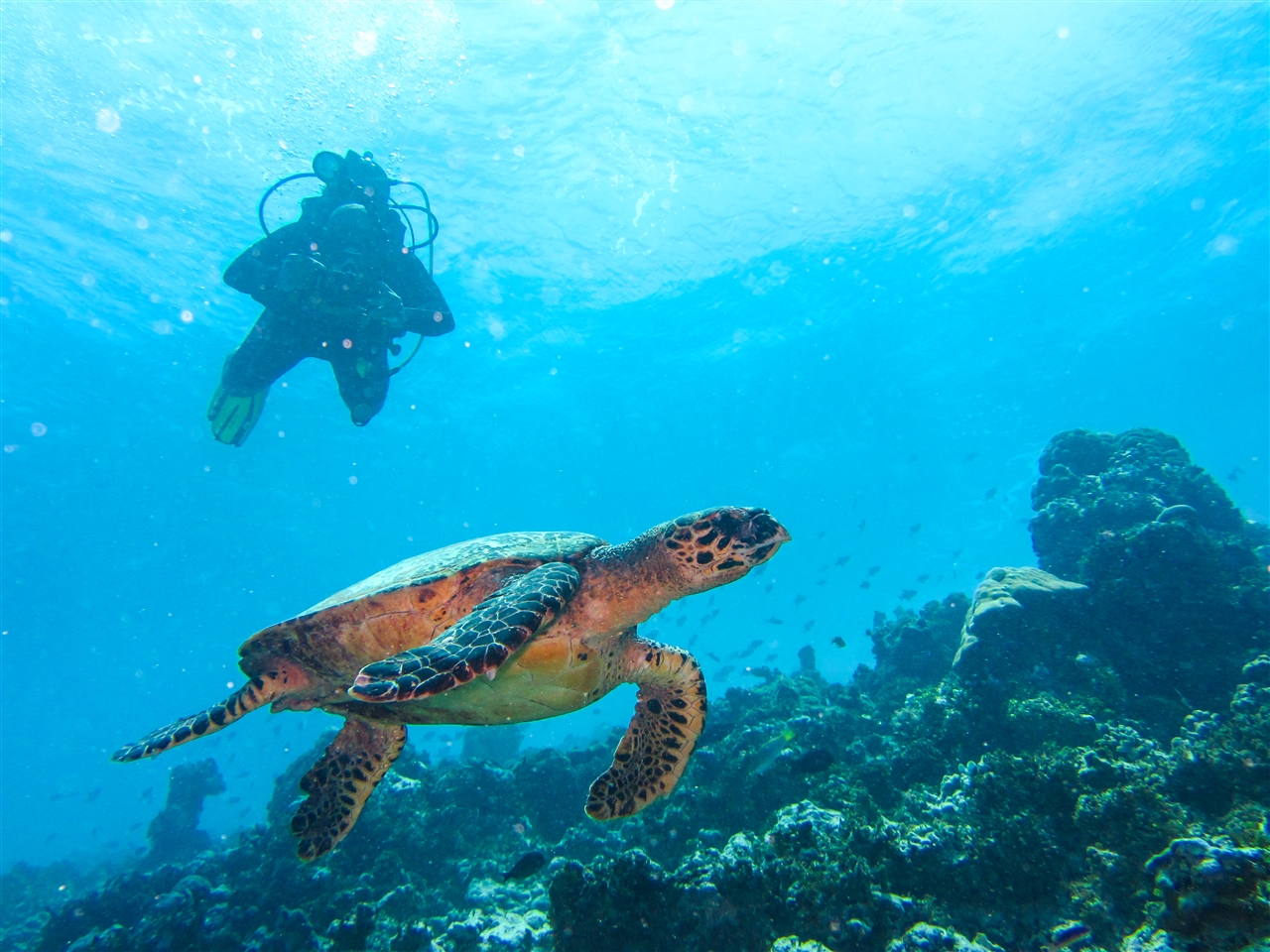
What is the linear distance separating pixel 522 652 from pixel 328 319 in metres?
9.39

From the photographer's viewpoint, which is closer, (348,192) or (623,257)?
(348,192)

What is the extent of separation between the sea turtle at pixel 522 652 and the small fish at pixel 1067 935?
9.57ft

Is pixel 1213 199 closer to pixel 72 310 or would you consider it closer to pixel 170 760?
pixel 72 310

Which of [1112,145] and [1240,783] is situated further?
[1112,145]

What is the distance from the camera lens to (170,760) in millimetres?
80375

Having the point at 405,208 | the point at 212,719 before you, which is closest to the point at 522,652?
the point at 212,719

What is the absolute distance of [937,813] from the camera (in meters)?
5.32

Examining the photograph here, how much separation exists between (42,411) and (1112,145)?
2087 inches

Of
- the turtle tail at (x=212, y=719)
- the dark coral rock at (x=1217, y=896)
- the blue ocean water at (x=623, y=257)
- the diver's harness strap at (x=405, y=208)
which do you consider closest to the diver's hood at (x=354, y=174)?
the diver's harness strap at (x=405, y=208)

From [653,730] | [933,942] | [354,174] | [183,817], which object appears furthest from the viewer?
[183,817]

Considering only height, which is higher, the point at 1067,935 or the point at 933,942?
the point at 933,942

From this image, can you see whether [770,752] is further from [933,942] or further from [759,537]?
[759,537]

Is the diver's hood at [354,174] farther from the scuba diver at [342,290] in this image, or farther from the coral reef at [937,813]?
the coral reef at [937,813]

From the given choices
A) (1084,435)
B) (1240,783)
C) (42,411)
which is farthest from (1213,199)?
(42,411)
